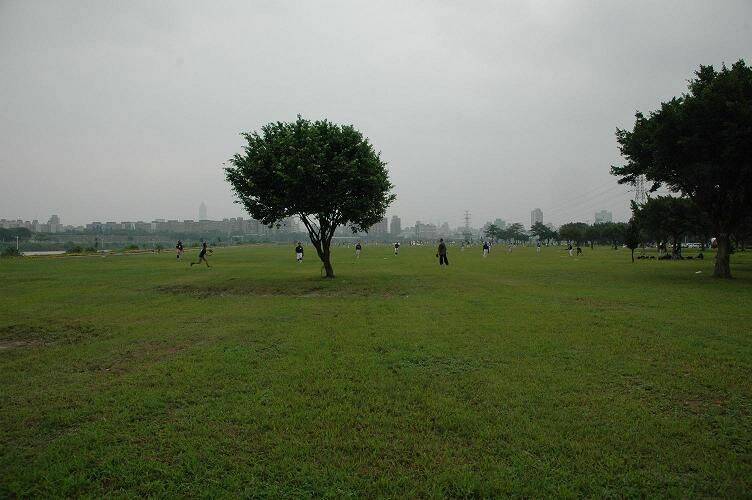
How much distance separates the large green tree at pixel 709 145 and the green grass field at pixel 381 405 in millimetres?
12970

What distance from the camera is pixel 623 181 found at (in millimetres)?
29219

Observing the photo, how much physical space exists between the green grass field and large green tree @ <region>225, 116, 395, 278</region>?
36.1ft

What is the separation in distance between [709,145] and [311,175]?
20.8 m

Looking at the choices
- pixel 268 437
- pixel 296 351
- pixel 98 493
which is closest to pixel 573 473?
pixel 268 437

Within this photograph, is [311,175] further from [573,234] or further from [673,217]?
[573,234]

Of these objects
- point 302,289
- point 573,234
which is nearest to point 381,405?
point 302,289

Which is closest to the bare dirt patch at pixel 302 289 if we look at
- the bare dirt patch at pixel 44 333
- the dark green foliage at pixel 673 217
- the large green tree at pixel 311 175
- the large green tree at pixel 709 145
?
the large green tree at pixel 311 175

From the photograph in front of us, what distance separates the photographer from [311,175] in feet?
72.5

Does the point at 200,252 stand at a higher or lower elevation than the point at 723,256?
lower

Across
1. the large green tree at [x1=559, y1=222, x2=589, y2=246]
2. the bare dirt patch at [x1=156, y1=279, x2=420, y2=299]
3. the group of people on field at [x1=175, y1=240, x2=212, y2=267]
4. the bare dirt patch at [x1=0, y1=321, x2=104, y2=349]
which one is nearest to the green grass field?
the bare dirt patch at [x1=0, y1=321, x2=104, y2=349]

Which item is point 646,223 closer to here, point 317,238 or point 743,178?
point 743,178

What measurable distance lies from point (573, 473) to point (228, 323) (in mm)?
10706

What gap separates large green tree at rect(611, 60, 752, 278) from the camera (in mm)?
20938

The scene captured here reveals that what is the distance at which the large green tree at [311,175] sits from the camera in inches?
875
